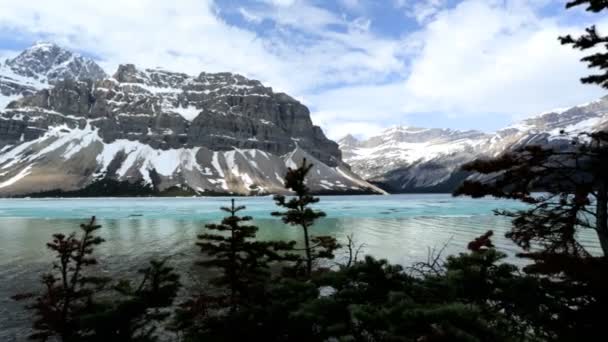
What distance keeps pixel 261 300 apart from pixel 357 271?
2.07 metres

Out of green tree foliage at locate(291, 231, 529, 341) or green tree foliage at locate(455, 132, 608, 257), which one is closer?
green tree foliage at locate(291, 231, 529, 341)

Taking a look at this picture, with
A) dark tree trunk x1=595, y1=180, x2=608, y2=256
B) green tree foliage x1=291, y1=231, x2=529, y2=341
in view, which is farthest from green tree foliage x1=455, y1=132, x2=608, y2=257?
green tree foliage x1=291, y1=231, x2=529, y2=341

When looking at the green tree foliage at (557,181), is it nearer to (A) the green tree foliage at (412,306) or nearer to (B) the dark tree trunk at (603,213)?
(B) the dark tree trunk at (603,213)

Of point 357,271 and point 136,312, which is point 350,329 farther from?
point 136,312

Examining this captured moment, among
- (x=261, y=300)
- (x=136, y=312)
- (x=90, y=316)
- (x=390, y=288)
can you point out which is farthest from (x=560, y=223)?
(x=90, y=316)

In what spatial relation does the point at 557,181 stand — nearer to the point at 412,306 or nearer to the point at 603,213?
the point at 603,213

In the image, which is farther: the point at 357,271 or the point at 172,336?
the point at 172,336

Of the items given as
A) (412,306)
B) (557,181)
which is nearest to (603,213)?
(557,181)

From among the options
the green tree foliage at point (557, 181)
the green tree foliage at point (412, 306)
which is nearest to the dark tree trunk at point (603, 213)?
the green tree foliage at point (557, 181)

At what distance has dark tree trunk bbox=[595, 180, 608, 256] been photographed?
22.8ft

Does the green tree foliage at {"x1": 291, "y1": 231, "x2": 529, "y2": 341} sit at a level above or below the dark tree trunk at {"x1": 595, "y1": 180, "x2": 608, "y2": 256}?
below

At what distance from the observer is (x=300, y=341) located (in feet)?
23.1

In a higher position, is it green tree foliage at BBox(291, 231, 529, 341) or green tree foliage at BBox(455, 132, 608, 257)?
green tree foliage at BBox(455, 132, 608, 257)

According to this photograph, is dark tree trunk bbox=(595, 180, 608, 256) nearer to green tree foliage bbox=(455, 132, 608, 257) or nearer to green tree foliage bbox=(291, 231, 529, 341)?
green tree foliage bbox=(455, 132, 608, 257)
